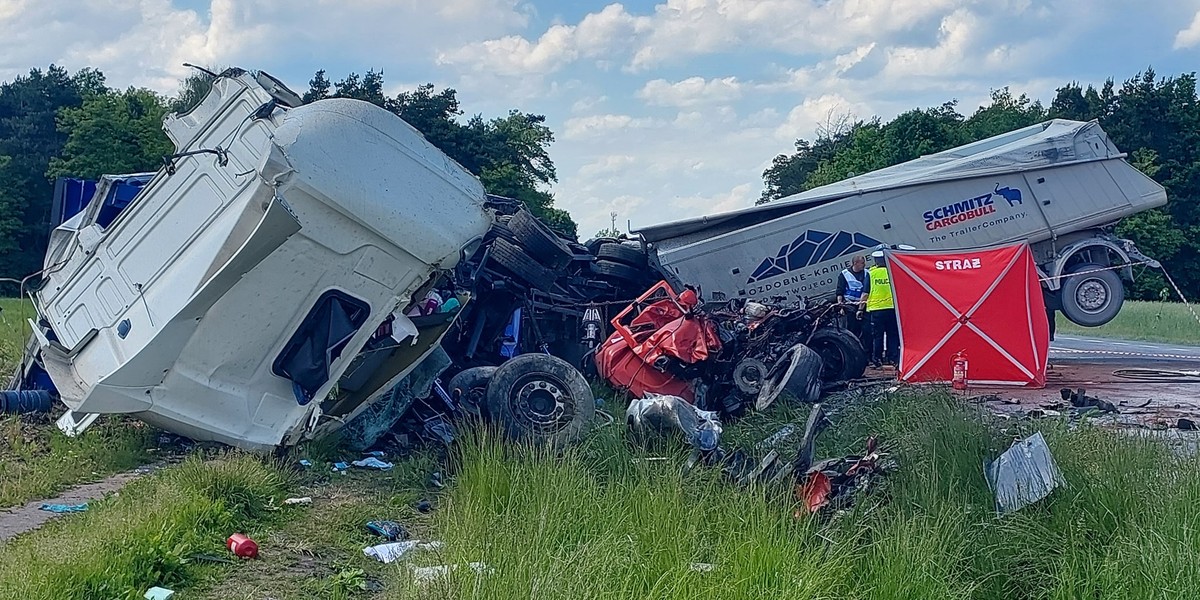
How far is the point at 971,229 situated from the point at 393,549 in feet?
33.7

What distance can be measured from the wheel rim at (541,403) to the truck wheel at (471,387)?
367 mm

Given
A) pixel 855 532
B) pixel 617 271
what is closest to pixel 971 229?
pixel 617 271

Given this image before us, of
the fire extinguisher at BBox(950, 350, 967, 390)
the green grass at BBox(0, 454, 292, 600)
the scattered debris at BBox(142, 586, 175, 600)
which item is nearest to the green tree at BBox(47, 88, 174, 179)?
the fire extinguisher at BBox(950, 350, 967, 390)

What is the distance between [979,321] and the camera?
9.23 m

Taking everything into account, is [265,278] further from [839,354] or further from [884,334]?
[884,334]

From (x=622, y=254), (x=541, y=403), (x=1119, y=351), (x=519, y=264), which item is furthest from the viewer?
(x=1119, y=351)

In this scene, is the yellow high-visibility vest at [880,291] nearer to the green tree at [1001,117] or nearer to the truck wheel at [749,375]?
the truck wheel at [749,375]

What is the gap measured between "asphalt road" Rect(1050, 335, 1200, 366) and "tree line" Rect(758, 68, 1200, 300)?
68.5 ft

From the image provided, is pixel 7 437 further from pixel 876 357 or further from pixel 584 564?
pixel 876 357

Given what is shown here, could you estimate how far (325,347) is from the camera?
21.8 feet

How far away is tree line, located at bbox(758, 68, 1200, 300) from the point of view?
136 ft

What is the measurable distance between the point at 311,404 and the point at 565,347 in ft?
12.6

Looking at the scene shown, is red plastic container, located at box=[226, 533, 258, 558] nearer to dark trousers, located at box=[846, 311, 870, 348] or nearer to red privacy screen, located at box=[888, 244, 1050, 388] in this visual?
red privacy screen, located at box=[888, 244, 1050, 388]

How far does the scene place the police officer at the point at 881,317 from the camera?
10047mm
